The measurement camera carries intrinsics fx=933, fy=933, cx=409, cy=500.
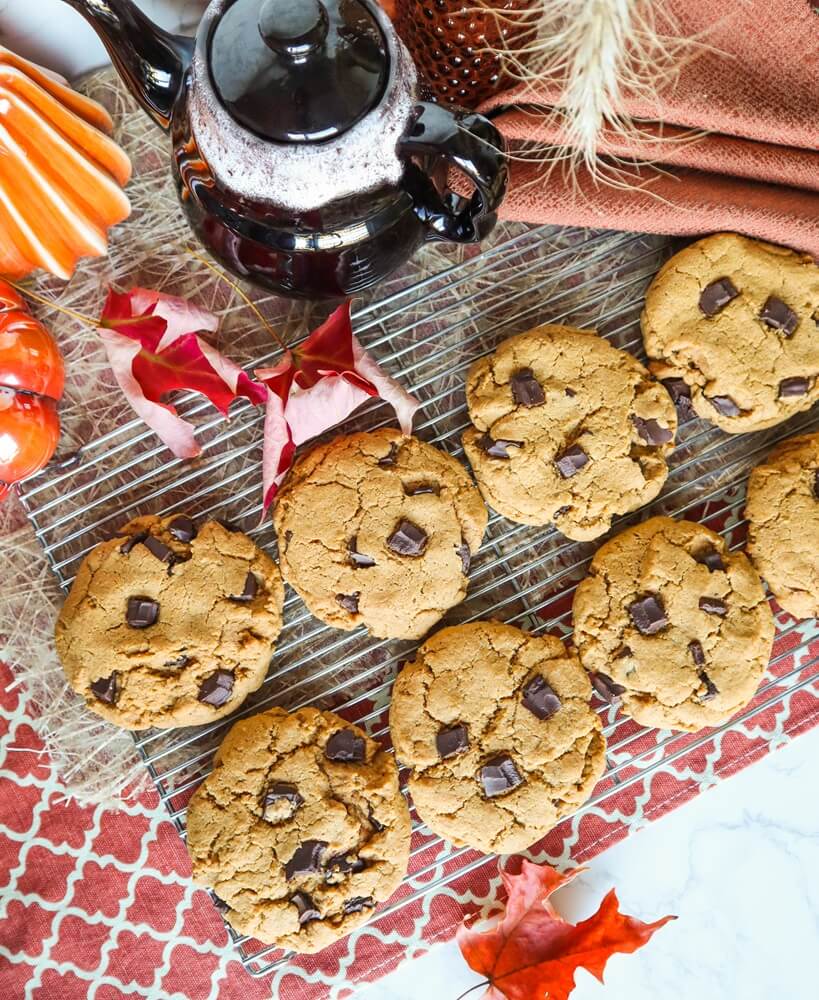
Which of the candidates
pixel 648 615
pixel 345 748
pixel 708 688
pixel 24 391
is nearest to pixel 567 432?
pixel 648 615

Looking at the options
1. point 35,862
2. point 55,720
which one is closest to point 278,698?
point 55,720

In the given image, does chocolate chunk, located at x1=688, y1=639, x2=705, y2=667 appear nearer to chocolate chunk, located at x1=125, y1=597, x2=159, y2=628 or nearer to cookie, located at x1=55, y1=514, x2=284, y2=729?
cookie, located at x1=55, y1=514, x2=284, y2=729

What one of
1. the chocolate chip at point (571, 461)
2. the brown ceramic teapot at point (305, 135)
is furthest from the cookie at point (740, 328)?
the brown ceramic teapot at point (305, 135)

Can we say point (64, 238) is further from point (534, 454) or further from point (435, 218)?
point (534, 454)

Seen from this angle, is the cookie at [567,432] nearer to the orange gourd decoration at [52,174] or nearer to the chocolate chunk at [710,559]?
the chocolate chunk at [710,559]

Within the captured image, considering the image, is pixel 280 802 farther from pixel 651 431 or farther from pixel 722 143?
pixel 722 143

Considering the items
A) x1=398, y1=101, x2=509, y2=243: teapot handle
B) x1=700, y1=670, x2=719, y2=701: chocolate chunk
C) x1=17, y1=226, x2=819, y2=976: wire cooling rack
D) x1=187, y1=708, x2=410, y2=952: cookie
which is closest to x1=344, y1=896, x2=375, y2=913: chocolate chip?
x1=187, y1=708, x2=410, y2=952: cookie
